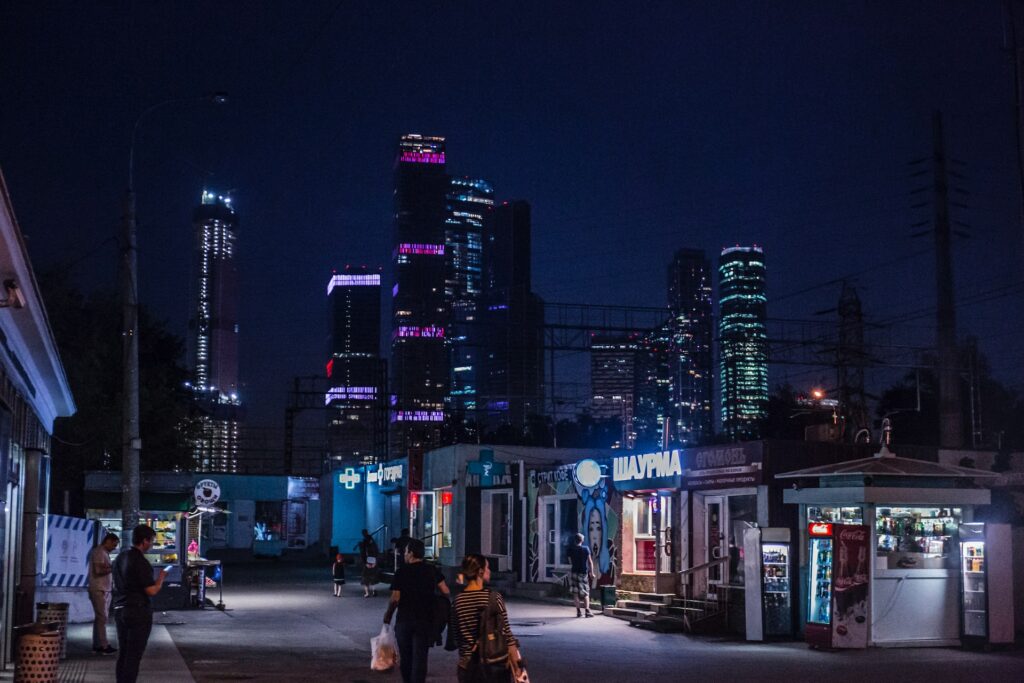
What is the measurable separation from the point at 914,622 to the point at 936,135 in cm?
3213

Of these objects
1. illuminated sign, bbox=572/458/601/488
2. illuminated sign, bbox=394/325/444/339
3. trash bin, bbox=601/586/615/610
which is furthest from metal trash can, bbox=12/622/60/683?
illuminated sign, bbox=394/325/444/339

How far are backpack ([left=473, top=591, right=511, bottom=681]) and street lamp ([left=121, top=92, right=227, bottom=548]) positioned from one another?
39.0ft

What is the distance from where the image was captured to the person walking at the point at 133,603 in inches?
427

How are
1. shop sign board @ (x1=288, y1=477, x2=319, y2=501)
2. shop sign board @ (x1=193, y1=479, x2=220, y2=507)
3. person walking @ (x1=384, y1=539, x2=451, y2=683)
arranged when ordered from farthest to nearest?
1. shop sign board @ (x1=288, y1=477, x2=319, y2=501)
2. shop sign board @ (x1=193, y1=479, x2=220, y2=507)
3. person walking @ (x1=384, y1=539, x2=451, y2=683)

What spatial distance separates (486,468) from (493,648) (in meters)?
25.1

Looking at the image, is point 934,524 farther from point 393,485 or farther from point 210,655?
point 393,485

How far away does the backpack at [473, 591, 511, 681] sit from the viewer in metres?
9.06

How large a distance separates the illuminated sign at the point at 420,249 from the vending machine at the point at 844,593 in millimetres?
157154

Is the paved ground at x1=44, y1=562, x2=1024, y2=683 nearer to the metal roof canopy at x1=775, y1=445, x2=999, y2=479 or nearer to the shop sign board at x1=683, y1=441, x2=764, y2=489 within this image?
the metal roof canopy at x1=775, y1=445, x2=999, y2=479

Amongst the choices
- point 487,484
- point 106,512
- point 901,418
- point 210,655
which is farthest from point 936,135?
point 210,655

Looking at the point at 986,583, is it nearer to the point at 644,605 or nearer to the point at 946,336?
the point at 644,605

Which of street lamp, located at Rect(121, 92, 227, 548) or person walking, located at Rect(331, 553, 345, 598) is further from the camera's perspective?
person walking, located at Rect(331, 553, 345, 598)

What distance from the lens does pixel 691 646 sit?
18.9 metres

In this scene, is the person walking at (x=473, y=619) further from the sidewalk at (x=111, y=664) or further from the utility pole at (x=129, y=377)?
the utility pole at (x=129, y=377)
